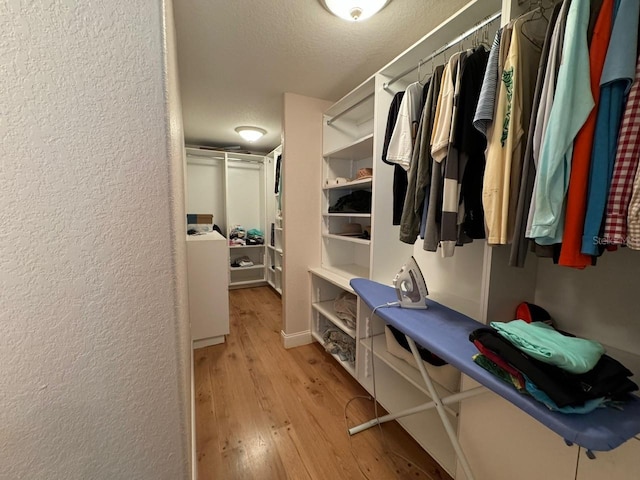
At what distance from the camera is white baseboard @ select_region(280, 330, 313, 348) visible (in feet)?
7.62

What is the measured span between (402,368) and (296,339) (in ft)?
3.94

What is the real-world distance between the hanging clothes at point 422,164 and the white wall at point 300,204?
1215 millimetres

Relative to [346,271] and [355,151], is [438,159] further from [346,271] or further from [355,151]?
[346,271]

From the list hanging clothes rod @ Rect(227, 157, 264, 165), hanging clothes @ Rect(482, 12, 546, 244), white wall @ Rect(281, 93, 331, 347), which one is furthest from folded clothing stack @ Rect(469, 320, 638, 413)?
hanging clothes rod @ Rect(227, 157, 264, 165)

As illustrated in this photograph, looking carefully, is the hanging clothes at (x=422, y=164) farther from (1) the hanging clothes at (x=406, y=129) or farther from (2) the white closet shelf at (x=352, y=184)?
(2) the white closet shelf at (x=352, y=184)

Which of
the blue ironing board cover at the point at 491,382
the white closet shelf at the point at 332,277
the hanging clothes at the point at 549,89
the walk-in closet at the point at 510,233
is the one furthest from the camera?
the white closet shelf at the point at 332,277

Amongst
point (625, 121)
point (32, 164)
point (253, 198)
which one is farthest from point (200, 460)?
point (253, 198)

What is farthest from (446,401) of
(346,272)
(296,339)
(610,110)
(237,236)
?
(237,236)

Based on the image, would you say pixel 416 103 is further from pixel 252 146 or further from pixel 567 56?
pixel 252 146

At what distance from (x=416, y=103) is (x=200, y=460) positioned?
2143 millimetres

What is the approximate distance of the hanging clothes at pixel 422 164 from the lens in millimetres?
1136

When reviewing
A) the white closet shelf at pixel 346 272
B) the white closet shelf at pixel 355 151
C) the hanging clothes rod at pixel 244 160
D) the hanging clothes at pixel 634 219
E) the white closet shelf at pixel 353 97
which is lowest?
the white closet shelf at pixel 346 272

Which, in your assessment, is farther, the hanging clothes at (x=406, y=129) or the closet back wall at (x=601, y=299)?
the hanging clothes at (x=406, y=129)

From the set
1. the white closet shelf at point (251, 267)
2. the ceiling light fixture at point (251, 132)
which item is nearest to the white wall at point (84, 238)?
the ceiling light fixture at point (251, 132)
